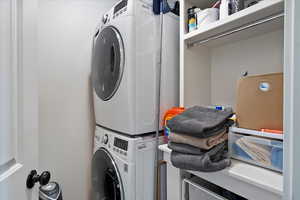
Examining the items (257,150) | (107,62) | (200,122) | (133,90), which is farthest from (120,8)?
(257,150)

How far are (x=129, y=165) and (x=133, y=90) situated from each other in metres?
0.47

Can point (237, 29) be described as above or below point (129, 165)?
above

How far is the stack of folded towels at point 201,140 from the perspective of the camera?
74 cm

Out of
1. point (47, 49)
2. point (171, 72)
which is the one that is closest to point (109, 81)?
point (171, 72)

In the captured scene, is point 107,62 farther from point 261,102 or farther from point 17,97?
point 261,102

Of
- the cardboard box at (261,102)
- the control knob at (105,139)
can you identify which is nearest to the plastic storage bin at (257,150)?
the cardboard box at (261,102)

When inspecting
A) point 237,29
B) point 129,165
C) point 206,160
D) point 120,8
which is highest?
point 120,8

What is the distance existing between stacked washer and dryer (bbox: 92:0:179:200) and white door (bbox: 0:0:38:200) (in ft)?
1.61

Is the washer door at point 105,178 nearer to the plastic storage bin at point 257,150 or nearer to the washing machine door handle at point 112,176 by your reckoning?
the washing machine door handle at point 112,176

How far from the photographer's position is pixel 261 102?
805 millimetres

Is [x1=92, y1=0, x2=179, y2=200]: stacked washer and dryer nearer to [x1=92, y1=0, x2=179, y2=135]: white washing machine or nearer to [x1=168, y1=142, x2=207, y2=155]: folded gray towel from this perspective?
[x1=92, y1=0, x2=179, y2=135]: white washing machine

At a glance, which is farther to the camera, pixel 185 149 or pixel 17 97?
pixel 185 149

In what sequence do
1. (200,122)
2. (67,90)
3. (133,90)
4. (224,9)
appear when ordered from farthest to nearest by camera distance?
(67,90), (133,90), (224,9), (200,122)

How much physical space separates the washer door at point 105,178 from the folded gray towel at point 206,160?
0.53m
